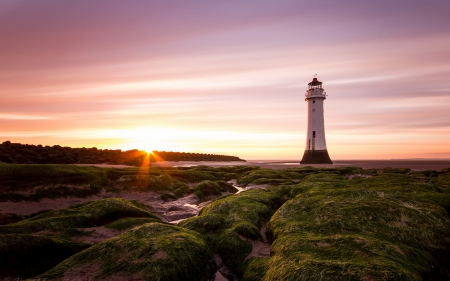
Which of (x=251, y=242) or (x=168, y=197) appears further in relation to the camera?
(x=168, y=197)

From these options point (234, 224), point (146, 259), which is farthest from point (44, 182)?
point (146, 259)

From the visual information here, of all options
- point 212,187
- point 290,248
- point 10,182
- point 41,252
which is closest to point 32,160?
point 10,182

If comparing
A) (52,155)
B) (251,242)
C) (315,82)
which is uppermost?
(315,82)

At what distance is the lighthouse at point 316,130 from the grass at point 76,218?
48.2 m

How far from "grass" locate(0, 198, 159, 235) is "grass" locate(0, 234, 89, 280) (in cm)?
172

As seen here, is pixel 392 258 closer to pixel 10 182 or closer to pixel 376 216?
pixel 376 216

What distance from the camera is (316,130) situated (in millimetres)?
55219

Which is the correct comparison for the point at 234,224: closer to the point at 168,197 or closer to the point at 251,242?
the point at 251,242

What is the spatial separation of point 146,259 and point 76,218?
17.1 ft

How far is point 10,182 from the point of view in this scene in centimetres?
1512

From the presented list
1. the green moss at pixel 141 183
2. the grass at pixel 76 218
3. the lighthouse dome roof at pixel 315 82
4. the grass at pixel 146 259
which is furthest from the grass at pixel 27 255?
the lighthouse dome roof at pixel 315 82

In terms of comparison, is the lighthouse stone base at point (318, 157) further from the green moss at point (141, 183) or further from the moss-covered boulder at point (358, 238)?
the moss-covered boulder at point (358, 238)

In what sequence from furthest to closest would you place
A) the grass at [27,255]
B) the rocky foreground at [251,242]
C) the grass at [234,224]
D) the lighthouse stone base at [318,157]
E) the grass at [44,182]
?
the lighthouse stone base at [318,157], the grass at [44,182], the grass at [234,224], the grass at [27,255], the rocky foreground at [251,242]

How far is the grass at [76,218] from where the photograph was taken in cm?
925
